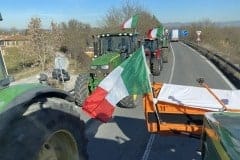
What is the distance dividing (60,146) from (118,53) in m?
11.9

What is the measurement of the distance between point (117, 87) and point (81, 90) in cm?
614

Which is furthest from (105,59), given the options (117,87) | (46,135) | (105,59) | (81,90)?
(46,135)

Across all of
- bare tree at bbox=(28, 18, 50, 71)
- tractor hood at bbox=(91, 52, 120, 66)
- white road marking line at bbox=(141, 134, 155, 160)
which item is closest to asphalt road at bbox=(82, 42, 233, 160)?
white road marking line at bbox=(141, 134, 155, 160)

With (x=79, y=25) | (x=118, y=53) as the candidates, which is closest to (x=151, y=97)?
(x=118, y=53)

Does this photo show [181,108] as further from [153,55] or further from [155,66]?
[153,55]

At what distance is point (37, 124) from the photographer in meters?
4.18

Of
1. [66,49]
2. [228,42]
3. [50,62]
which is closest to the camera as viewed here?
[50,62]

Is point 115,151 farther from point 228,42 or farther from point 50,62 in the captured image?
point 228,42

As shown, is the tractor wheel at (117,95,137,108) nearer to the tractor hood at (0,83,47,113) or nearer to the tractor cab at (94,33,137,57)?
the tractor cab at (94,33,137,57)

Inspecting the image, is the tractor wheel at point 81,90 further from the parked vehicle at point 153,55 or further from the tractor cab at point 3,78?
the parked vehicle at point 153,55

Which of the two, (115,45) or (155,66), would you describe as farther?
(155,66)

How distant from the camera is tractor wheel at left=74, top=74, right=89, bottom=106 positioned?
13.9 meters

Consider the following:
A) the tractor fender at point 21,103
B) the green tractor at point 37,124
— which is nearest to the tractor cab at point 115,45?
the green tractor at point 37,124

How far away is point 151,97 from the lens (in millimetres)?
8297
